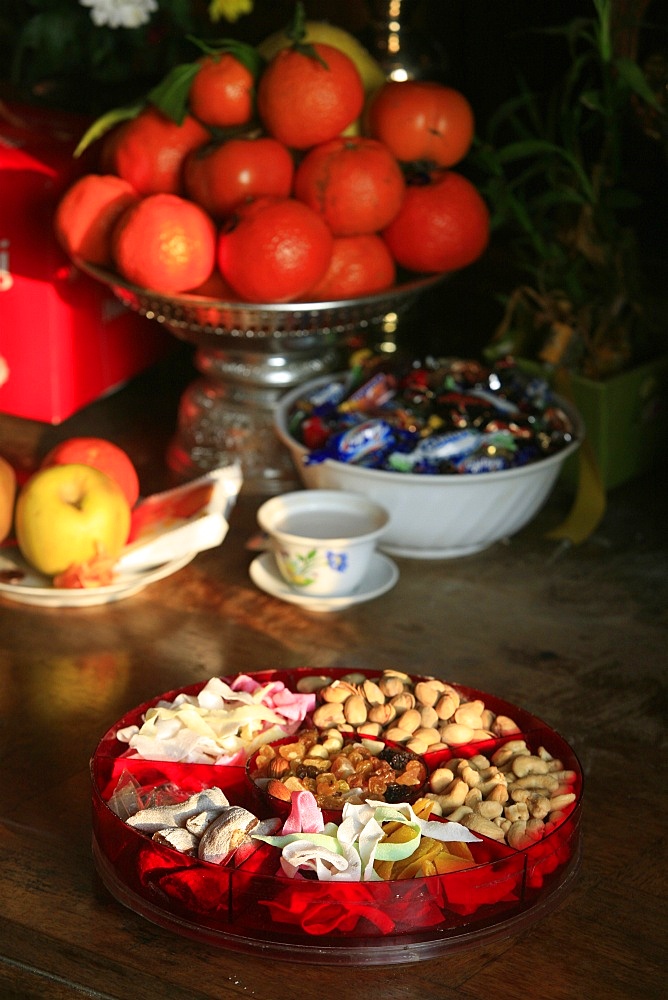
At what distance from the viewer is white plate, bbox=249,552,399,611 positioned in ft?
3.17

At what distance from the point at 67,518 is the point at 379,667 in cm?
26

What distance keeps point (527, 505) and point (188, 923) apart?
1.80 feet

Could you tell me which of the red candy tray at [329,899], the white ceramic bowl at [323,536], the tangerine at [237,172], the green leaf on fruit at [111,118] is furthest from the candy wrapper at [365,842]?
the green leaf on fruit at [111,118]

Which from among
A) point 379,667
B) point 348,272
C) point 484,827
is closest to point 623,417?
point 348,272

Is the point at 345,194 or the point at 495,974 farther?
the point at 345,194

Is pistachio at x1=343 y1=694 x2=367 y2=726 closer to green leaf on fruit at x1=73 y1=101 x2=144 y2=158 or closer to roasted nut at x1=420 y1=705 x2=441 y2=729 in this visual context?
roasted nut at x1=420 y1=705 x2=441 y2=729

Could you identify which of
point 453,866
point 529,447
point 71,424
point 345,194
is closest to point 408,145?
point 345,194

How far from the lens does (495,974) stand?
1.97 ft

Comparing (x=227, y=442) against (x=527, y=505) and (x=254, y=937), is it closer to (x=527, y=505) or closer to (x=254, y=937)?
(x=527, y=505)

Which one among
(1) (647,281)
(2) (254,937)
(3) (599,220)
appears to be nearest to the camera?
(2) (254,937)

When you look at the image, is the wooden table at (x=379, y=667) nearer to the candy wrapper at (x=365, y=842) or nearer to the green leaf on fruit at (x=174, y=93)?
the candy wrapper at (x=365, y=842)

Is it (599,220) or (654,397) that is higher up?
(599,220)

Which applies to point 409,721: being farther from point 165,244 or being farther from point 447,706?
point 165,244

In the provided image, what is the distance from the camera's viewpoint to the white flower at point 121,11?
4.13 ft
